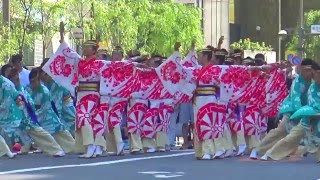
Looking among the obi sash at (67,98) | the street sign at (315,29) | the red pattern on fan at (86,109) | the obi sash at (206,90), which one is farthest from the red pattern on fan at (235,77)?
the street sign at (315,29)

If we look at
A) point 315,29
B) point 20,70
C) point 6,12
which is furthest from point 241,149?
point 315,29

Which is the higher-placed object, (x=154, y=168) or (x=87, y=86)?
(x=87, y=86)

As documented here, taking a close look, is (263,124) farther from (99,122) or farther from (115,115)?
(99,122)

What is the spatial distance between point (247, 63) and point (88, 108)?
333 centimetres

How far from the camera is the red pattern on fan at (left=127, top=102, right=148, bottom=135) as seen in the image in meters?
15.1

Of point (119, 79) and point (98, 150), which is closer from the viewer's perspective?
point (98, 150)

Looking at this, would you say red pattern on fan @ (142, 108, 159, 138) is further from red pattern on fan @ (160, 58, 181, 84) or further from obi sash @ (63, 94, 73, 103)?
obi sash @ (63, 94, 73, 103)

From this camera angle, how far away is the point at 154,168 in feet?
41.1

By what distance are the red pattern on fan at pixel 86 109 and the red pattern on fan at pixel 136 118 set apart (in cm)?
113

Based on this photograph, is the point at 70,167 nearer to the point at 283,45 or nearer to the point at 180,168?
the point at 180,168

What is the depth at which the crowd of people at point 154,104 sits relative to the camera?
45.6ft

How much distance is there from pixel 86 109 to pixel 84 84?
0.41m

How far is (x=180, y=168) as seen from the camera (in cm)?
1248

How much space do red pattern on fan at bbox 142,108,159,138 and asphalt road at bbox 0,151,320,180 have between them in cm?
79
